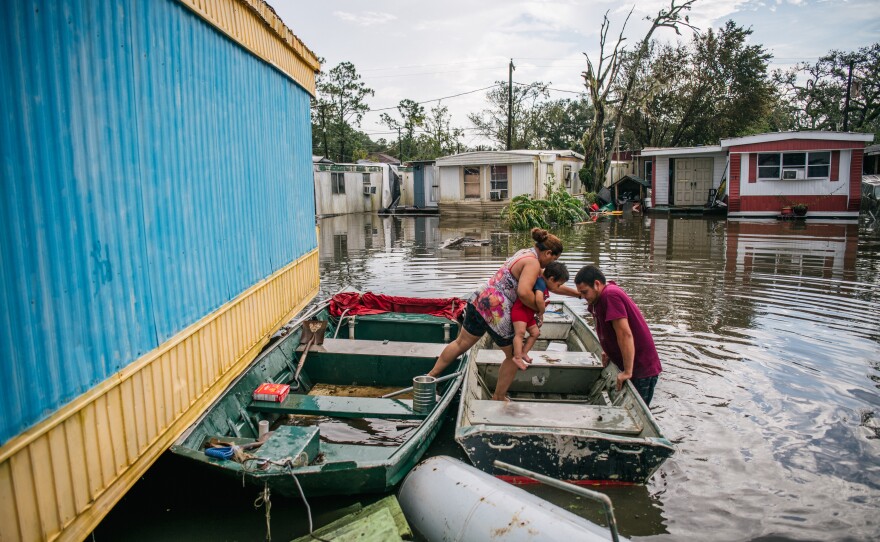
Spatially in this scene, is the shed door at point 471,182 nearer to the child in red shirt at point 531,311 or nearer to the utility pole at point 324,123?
the utility pole at point 324,123

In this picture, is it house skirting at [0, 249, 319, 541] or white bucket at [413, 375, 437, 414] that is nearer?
house skirting at [0, 249, 319, 541]

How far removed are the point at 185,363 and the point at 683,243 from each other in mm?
16276

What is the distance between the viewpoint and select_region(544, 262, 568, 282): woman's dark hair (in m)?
5.55

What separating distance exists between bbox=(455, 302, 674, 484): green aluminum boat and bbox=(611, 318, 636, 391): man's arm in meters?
0.15

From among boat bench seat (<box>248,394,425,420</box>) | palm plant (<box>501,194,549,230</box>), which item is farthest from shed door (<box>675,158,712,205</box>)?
boat bench seat (<box>248,394,425,420</box>)

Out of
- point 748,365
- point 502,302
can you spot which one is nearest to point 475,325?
point 502,302

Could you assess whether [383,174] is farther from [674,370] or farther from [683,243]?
[674,370]

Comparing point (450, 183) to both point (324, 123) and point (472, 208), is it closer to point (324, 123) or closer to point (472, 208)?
point (472, 208)

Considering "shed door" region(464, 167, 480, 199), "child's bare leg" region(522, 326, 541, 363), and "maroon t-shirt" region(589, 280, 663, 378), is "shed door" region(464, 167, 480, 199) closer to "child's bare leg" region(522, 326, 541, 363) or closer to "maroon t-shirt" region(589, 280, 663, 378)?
"child's bare leg" region(522, 326, 541, 363)

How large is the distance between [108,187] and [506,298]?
3428mm

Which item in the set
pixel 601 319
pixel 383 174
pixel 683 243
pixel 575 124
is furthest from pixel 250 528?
pixel 575 124

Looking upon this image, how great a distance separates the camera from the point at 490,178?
28922 millimetres

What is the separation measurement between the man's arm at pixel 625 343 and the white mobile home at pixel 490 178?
23.1 meters

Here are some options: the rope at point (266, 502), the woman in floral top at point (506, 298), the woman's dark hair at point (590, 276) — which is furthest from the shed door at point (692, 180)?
the rope at point (266, 502)
